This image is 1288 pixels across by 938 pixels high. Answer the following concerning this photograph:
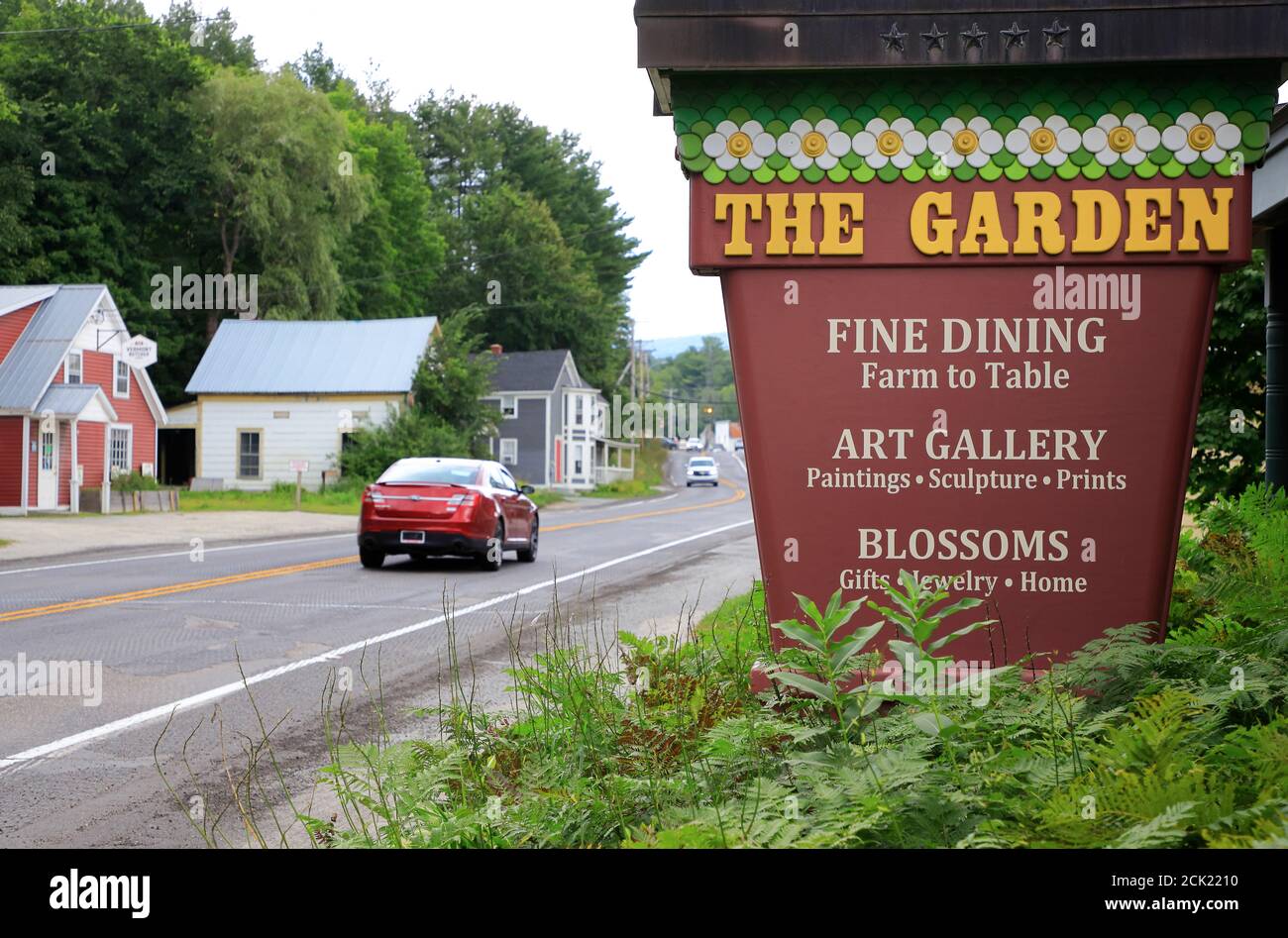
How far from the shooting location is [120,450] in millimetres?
44219

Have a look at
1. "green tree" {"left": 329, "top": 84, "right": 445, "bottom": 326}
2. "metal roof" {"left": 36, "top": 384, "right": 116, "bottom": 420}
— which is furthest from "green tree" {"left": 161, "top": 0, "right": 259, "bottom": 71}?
"metal roof" {"left": 36, "top": 384, "right": 116, "bottom": 420}

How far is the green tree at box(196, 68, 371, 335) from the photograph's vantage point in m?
62.1

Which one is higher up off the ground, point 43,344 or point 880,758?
point 43,344

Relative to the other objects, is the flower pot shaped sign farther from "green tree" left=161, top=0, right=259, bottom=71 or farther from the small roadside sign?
"green tree" left=161, top=0, right=259, bottom=71

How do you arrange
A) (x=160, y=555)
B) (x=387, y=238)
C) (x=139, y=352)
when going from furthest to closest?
(x=387, y=238) < (x=139, y=352) < (x=160, y=555)

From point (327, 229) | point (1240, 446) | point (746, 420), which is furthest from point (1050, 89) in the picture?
point (327, 229)

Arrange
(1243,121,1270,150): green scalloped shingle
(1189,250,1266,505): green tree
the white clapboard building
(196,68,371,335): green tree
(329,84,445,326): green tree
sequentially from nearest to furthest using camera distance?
(1243,121,1270,150): green scalloped shingle → (1189,250,1266,505): green tree → the white clapboard building → (196,68,371,335): green tree → (329,84,445,326): green tree

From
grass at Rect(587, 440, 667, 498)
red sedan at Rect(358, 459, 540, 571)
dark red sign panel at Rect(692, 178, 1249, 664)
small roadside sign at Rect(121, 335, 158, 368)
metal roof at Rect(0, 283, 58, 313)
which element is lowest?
grass at Rect(587, 440, 667, 498)

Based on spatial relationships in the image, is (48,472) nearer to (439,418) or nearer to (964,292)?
(439,418)

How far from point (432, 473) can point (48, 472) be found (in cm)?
2343

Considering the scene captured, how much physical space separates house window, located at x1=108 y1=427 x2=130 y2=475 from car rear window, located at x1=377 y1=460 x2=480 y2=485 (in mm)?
27581

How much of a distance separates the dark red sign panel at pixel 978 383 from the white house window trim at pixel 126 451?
39.6 m

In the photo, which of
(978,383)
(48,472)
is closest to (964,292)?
(978,383)
